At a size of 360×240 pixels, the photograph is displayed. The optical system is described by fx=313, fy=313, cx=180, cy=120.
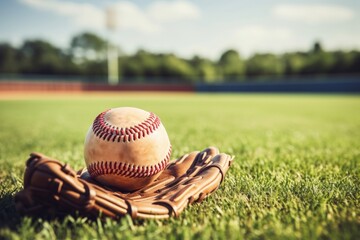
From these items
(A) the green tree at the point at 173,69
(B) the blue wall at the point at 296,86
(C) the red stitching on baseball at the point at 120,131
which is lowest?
(B) the blue wall at the point at 296,86

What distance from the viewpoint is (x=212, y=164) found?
216 centimetres

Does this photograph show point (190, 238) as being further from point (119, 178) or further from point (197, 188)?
point (119, 178)

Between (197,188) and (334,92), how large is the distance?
1335 inches

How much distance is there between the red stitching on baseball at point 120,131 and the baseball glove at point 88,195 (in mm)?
311

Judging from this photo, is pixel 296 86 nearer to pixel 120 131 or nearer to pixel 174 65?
pixel 174 65

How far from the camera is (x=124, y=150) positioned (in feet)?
6.08

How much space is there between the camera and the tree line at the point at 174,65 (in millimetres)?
44812

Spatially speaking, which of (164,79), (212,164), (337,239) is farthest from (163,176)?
(164,79)

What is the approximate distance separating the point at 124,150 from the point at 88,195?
1.35 ft

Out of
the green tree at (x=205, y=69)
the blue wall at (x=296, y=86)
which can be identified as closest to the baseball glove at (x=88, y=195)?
the blue wall at (x=296, y=86)

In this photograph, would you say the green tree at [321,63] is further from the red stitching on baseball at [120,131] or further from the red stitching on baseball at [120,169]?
the red stitching on baseball at [120,169]

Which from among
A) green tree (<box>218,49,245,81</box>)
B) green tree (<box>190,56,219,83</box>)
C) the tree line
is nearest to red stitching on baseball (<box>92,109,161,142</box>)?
the tree line

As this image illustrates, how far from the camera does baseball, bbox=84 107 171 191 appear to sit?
187 centimetres

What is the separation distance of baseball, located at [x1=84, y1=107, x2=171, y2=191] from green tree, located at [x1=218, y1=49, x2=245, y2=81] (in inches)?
2006
